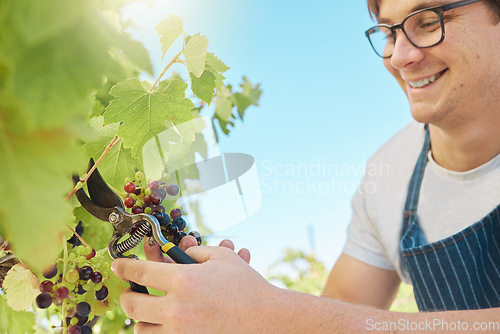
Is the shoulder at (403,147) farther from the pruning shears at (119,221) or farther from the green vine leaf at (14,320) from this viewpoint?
the green vine leaf at (14,320)

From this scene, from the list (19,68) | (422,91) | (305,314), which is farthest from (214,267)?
A: (422,91)

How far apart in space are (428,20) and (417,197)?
726 millimetres

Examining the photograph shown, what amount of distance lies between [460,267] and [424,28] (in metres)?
0.89

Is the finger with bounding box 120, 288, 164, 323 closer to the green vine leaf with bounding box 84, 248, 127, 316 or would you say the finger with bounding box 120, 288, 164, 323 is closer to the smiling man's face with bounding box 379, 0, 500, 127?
the green vine leaf with bounding box 84, 248, 127, 316

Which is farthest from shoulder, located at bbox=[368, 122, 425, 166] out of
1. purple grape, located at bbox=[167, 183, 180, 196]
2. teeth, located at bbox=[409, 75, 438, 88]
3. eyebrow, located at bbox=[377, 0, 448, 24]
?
purple grape, located at bbox=[167, 183, 180, 196]

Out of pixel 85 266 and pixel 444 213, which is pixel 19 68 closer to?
pixel 85 266

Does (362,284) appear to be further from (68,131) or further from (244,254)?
(68,131)

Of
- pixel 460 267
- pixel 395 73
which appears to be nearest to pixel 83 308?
pixel 460 267

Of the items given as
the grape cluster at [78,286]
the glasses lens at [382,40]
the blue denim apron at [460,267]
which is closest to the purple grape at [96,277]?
the grape cluster at [78,286]

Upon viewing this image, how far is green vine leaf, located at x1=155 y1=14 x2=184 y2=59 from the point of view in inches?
32.2

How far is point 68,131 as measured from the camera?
1.04ft

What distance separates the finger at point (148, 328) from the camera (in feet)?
2.44

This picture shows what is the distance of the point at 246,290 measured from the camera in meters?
0.74

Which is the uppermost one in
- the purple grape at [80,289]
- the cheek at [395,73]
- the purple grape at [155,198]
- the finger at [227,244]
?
the cheek at [395,73]
